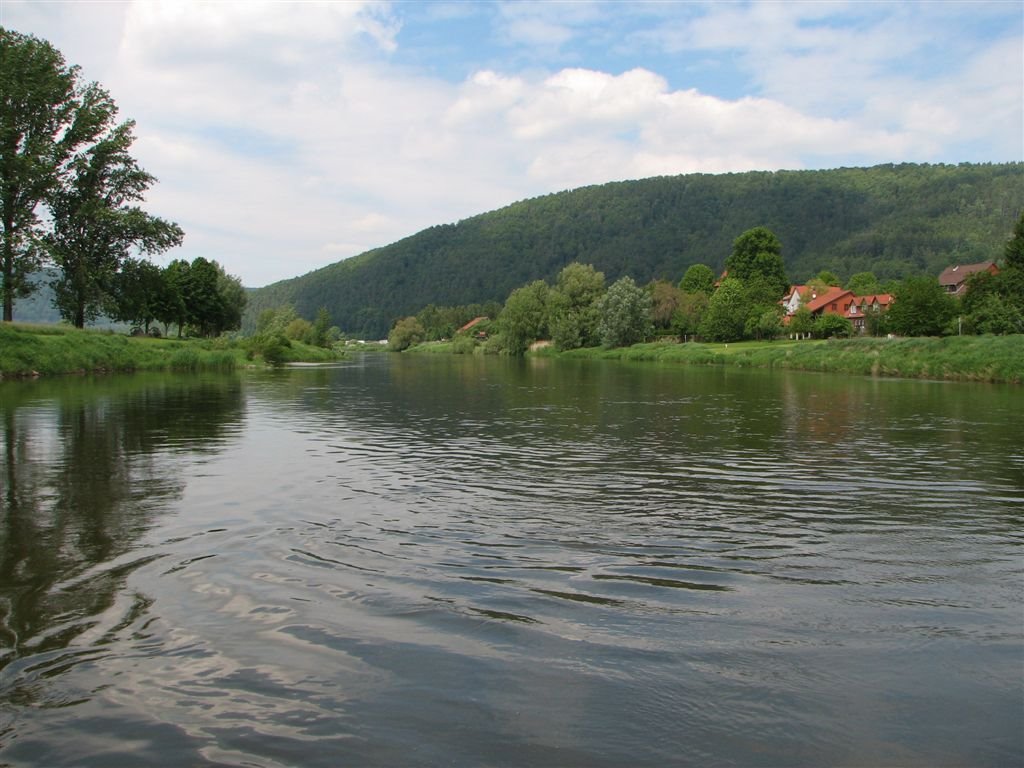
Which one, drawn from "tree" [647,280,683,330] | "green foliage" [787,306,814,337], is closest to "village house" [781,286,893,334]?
"tree" [647,280,683,330]

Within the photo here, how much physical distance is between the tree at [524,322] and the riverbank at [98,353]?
56053mm

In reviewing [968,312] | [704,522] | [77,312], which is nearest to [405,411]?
[704,522]

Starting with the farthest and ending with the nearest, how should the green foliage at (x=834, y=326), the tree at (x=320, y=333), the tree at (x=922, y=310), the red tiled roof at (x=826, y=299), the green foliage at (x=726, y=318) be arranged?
the red tiled roof at (x=826, y=299), the tree at (x=320, y=333), the green foliage at (x=726, y=318), the green foliage at (x=834, y=326), the tree at (x=922, y=310)

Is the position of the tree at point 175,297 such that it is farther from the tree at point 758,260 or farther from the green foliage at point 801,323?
the tree at point 758,260

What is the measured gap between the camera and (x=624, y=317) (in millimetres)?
101875

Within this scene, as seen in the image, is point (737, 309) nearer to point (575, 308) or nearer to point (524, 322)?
point (575, 308)

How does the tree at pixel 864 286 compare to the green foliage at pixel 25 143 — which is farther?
the tree at pixel 864 286

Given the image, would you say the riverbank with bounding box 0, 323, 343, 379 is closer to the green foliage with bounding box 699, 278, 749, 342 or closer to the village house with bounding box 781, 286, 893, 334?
the green foliage with bounding box 699, 278, 749, 342

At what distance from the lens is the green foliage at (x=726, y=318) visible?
96.8 m

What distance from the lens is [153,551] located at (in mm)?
9359

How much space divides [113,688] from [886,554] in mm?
8666

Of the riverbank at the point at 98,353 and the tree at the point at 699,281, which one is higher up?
the tree at the point at 699,281

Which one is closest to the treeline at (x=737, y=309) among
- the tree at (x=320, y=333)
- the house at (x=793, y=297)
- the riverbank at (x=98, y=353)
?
the house at (x=793, y=297)

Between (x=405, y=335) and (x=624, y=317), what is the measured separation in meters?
94.0
